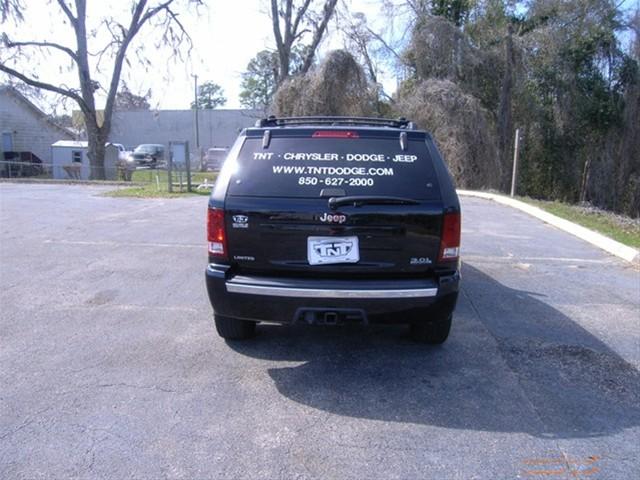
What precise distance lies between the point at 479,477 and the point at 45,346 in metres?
3.54

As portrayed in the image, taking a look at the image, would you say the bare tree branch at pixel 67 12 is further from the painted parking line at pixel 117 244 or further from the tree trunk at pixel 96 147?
the painted parking line at pixel 117 244

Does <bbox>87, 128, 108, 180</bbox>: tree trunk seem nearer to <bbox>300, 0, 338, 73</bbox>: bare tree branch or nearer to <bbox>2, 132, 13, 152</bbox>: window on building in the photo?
<bbox>300, 0, 338, 73</bbox>: bare tree branch

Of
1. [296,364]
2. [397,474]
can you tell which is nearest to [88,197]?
[296,364]

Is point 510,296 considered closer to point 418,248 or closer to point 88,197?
point 418,248

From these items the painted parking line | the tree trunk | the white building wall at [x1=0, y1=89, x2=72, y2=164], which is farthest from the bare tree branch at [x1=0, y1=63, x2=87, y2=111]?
the painted parking line

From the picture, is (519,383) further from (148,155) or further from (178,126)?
(178,126)

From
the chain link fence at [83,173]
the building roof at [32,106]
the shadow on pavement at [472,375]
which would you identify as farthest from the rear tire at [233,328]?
the building roof at [32,106]

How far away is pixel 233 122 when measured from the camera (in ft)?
178

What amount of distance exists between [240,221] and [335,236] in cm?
68

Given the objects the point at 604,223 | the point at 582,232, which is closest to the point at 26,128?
the point at 604,223

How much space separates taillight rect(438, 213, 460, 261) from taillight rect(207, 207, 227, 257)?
1.57m

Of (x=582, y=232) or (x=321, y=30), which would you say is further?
(x=321, y=30)

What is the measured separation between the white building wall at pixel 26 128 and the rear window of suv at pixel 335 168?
3723cm

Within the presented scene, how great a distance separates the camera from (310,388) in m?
3.83
